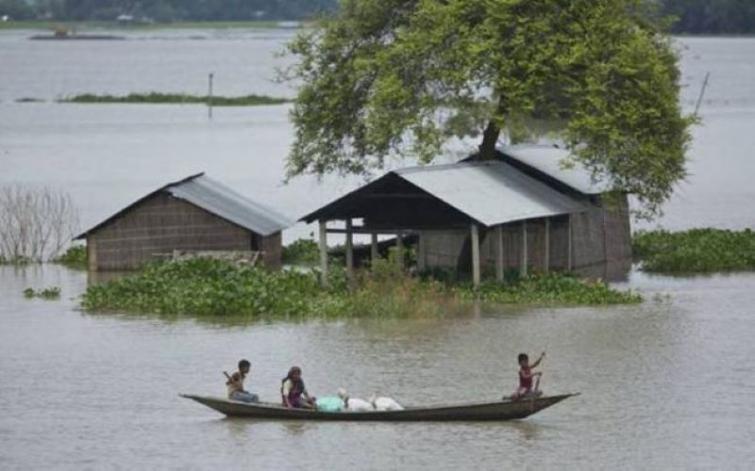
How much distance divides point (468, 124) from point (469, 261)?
2.47m

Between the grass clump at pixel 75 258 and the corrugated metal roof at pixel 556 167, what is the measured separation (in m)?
8.51

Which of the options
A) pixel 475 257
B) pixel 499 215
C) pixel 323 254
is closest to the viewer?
pixel 499 215

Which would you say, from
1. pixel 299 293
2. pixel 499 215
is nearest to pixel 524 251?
pixel 499 215

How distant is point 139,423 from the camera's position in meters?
26.0

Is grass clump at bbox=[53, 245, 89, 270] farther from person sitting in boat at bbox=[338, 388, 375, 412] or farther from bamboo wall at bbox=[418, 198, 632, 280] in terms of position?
person sitting in boat at bbox=[338, 388, 375, 412]

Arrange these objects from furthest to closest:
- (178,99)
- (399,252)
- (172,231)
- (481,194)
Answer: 1. (178,99)
2. (172,231)
3. (399,252)
4. (481,194)

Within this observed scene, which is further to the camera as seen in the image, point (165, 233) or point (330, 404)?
point (165, 233)

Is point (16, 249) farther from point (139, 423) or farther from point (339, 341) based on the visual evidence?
point (139, 423)

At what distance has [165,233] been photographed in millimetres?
38875

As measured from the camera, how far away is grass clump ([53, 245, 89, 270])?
42.0 m

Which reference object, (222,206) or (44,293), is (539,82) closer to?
(222,206)

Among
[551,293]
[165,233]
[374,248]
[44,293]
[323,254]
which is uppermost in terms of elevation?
[165,233]

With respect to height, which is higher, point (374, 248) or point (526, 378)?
point (374, 248)

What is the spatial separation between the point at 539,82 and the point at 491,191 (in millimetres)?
2542
